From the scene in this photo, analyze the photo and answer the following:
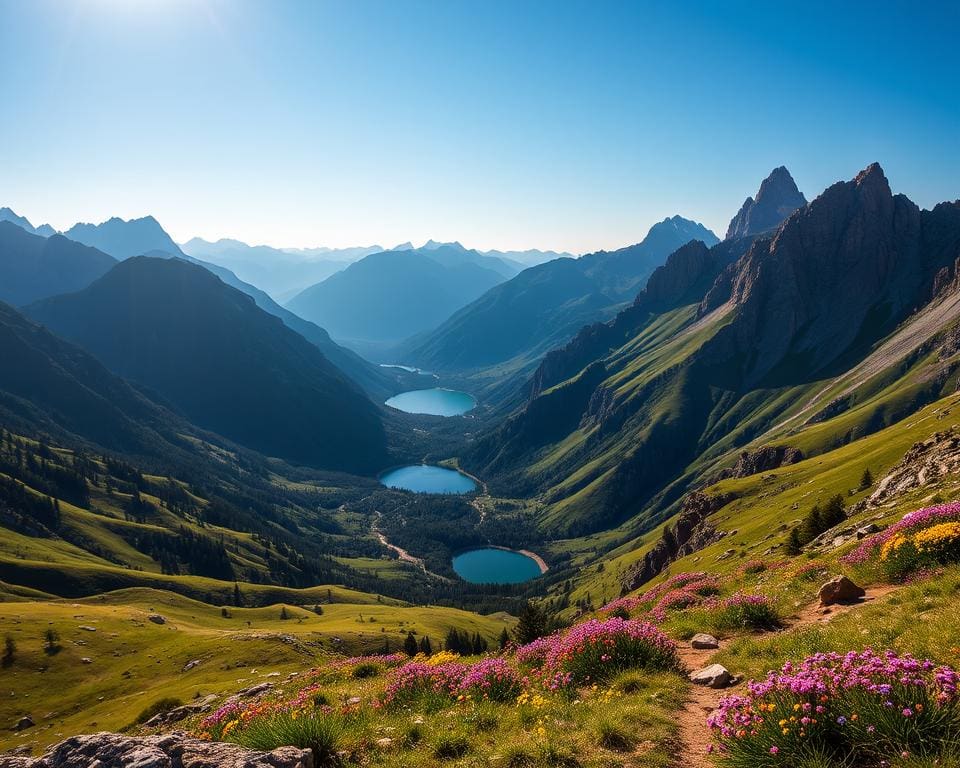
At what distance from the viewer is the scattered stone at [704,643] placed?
56.2 ft

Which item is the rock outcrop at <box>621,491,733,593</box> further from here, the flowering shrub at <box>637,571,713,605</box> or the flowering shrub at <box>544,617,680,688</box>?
the flowering shrub at <box>544,617,680,688</box>

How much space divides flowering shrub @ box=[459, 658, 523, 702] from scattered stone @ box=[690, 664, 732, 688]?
5035mm

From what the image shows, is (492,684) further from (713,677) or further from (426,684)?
(713,677)

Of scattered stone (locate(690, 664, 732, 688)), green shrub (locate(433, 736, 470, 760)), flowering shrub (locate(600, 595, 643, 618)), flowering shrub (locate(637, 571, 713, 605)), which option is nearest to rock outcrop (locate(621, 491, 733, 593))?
flowering shrub (locate(637, 571, 713, 605))

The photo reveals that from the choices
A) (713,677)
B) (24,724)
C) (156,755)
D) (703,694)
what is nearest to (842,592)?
(713,677)

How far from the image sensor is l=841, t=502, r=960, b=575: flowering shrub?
17344 mm

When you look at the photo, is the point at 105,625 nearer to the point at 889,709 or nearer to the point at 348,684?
the point at 348,684

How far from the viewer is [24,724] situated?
6988 cm

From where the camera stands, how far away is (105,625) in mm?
103438

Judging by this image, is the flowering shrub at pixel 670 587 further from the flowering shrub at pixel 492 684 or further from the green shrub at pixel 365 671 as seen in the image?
the flowering shrub at pixel 492 684

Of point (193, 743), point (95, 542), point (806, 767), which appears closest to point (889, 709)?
point (806, 767)

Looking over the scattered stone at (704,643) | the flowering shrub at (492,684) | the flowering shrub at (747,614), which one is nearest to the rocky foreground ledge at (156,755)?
the flowering shrub at (492,684)

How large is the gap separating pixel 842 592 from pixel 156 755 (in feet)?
64.1

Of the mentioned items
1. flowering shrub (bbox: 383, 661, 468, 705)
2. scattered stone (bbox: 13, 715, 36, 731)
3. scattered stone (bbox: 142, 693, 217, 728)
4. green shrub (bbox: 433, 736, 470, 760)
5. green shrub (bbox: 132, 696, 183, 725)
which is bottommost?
scattered stone (bbox: 13, 715, 36, 731)
